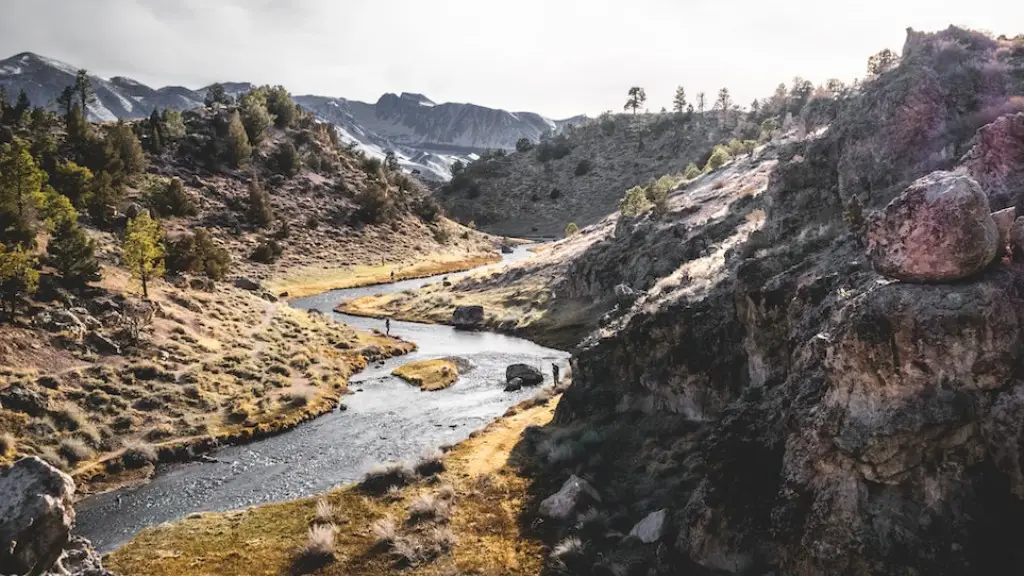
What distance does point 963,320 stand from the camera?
47.2ft

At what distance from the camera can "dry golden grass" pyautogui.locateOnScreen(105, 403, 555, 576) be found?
23.4 meters

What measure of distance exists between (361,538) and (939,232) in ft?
74.1

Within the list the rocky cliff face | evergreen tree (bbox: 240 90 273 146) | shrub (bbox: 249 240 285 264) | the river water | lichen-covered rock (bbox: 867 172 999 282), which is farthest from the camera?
evergreen tree (bbox: 240 90 273 146)

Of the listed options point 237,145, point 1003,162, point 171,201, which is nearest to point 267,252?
point 171,201

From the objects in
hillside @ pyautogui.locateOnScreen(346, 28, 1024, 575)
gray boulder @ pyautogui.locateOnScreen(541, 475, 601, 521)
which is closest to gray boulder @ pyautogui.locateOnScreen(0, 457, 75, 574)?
hillside @ pyautogui.locateOnScreen(346, 28, 1024, 575)

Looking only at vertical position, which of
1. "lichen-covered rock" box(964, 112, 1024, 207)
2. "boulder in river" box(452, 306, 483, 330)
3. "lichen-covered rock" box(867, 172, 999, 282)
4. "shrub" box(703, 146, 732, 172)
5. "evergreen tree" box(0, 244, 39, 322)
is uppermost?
"shrub" box(703, 146, 732, 172)

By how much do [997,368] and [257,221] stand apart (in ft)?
367

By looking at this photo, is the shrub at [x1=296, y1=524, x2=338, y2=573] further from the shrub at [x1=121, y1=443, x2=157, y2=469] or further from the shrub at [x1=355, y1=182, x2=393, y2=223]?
the shrub at [x1=355, y1=182, x2=393, y2=223]

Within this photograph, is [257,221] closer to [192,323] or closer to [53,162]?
[53,162]

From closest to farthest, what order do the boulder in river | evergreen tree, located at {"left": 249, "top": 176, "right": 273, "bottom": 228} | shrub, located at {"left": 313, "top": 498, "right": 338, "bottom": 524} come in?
shrub, located at {"left": 313, "top": 498, "right": 338, "bottom": 524} < the boulder in river < evergreen tree, located at {"left": 249, "top": 176, "right": 273, "bottom": 228}

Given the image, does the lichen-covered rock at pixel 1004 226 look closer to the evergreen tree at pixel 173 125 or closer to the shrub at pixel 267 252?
the shrub at pixel 267 252

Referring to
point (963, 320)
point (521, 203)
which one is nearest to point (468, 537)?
point (963, 320)

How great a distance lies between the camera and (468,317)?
2985 inches

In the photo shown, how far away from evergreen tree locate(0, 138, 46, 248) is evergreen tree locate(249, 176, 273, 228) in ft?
188
